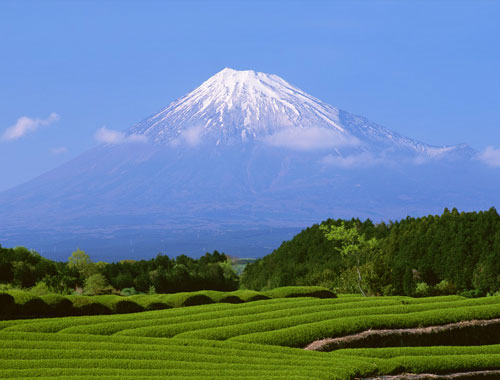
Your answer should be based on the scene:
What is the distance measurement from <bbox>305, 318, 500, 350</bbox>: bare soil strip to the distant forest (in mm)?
21269

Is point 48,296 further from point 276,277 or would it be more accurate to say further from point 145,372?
point 276,277

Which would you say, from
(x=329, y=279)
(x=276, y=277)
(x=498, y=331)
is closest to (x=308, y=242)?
(x=276, y=277)

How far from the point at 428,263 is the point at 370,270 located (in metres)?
12.0

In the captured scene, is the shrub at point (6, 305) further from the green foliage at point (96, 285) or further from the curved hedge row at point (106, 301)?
the green foliage at point (96, 285)

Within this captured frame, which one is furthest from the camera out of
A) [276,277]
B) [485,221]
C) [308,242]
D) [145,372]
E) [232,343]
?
[308,242]

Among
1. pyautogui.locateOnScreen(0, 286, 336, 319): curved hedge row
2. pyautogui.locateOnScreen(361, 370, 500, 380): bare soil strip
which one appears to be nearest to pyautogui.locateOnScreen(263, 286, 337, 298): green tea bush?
pyautogui.locateOnScreen(0, 286, 336, 319): curved hedge row

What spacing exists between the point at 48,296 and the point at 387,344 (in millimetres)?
18107

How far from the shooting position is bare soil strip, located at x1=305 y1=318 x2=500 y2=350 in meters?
27.6

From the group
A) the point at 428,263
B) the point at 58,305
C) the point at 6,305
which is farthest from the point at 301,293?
the point at 428,263

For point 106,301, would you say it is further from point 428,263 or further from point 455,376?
point 428,263

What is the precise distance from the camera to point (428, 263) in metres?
64.8

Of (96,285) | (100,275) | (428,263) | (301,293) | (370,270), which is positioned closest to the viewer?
(301,293)

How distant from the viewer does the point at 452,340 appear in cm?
3072

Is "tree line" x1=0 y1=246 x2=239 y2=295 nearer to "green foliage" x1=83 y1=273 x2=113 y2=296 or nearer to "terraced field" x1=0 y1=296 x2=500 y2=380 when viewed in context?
"green foliage" x1=83 y1=273 x2=113 y2=296
